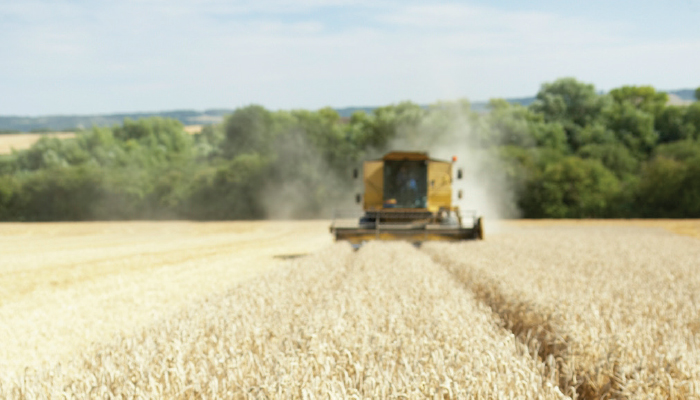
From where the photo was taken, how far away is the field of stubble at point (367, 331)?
4410mm

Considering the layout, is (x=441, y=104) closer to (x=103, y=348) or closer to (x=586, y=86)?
(x=586, y=86)

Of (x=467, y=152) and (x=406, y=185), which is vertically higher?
(x=467, y=152)

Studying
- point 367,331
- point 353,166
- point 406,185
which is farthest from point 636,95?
point 367,331

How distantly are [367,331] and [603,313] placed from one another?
299 centimetres

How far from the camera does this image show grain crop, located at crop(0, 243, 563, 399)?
13.8ft

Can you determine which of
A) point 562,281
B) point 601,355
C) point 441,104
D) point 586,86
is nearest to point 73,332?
point 601,355

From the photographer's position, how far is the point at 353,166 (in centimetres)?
5203

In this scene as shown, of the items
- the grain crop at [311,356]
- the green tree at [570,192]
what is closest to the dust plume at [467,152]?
the green tree at [570,192]

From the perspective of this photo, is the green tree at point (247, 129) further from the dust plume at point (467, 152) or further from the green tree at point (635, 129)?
the green tree at point (635, 129)

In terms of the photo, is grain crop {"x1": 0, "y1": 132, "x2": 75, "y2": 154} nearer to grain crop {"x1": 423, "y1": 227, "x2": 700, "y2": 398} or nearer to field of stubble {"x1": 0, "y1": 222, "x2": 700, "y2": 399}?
field of stubble {"x1": 0, "y1": 222, "x2": 700, "y2": 399}

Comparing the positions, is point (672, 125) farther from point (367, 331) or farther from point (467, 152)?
point (367, 331)

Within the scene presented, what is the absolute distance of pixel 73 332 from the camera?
8.34 meters

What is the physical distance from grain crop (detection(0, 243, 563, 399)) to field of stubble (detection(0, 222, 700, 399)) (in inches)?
0.8

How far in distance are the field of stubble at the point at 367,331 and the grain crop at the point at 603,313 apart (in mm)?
25
